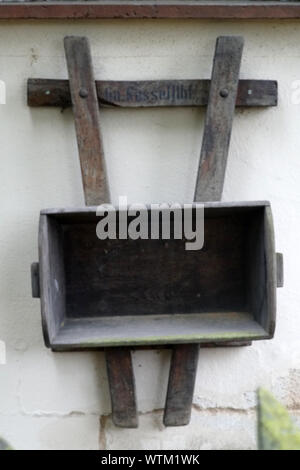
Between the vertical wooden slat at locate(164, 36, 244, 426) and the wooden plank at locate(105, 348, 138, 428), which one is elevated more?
the vertical wooden slat at locate(164, 36, 244, 426)

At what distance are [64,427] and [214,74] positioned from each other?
0.92m

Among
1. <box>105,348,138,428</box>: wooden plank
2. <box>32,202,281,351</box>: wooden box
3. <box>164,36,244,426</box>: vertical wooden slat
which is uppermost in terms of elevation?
<box>164,36,244,426</box>: vertical wooden slat

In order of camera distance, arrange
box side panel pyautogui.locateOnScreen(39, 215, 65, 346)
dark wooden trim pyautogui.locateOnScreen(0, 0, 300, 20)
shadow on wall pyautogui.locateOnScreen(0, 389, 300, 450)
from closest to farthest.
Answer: shadow on wall pyautogui.locateOnScreen(0, 389, 300, 450) < box side panel pyautogui.locateOnScreen(39, 215, 65, 346) < dark wooden trim pyautogui.locateOnScreen(0, 0, 300, 20)

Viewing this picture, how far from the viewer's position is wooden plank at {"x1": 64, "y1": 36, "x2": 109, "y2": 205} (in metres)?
1.19

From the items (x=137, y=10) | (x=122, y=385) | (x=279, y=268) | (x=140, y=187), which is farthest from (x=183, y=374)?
(x=137, y=10)

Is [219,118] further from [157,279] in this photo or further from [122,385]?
[122,385]

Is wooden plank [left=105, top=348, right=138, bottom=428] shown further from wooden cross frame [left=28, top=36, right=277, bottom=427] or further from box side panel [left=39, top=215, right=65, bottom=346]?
box side panel [left=39, top=215, right=65, bottom=346]

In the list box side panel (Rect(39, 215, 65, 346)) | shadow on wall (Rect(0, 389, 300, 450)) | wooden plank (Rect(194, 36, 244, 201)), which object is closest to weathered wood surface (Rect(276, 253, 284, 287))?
wooden plank (Rect(194, 36, 244, 201))

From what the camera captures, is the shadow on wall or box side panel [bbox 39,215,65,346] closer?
the shadow on wall

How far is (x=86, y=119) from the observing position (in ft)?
3.92

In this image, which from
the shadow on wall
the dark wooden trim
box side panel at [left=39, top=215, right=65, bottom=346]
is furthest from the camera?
the dark wooden trim

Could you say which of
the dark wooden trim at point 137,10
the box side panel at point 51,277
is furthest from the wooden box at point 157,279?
the dark wooden trim at point 137,10

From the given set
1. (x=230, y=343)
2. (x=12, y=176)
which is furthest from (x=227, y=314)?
(x=12, y=176)

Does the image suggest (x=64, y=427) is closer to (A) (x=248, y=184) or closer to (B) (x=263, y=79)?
(A) (x=248, y=184)
